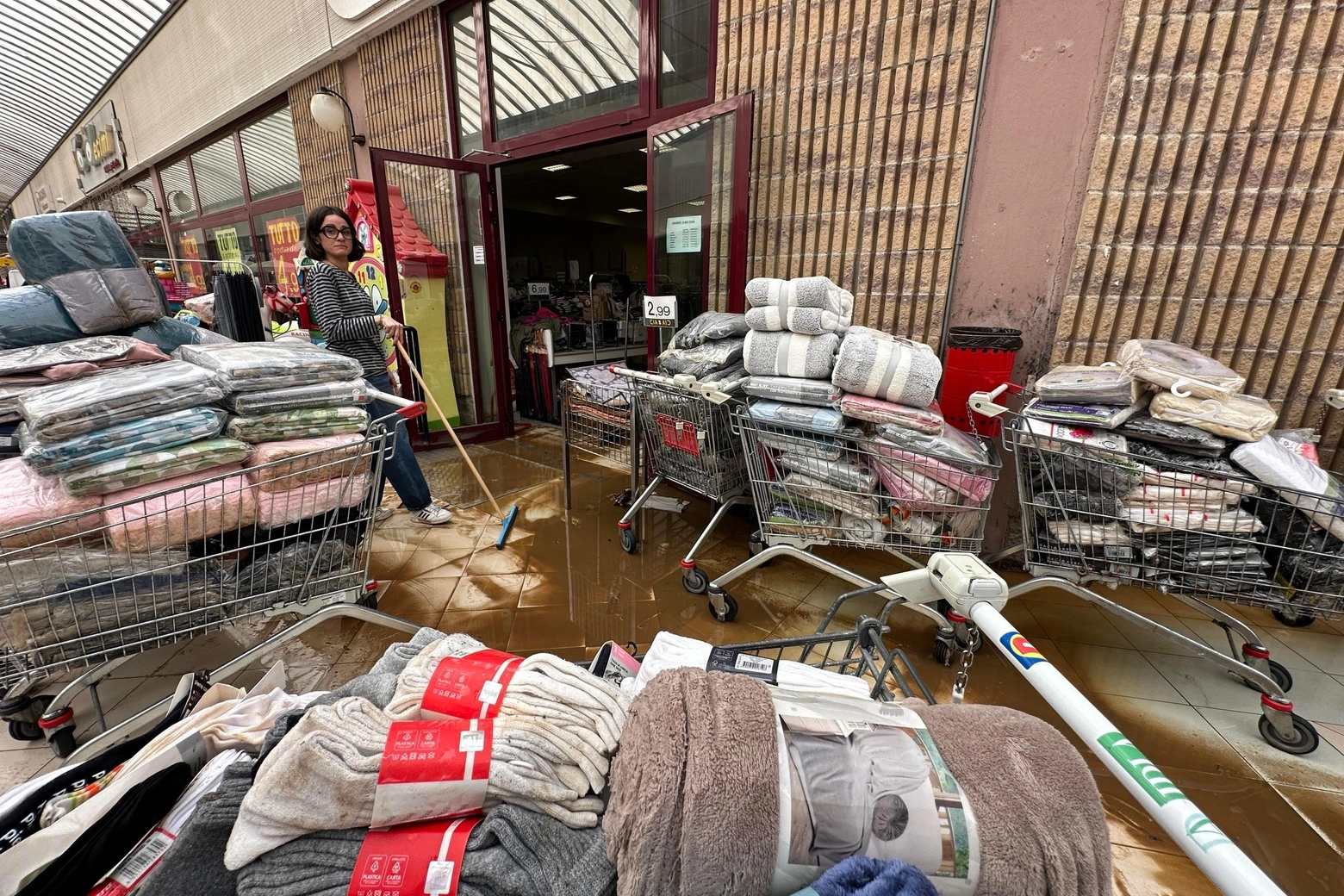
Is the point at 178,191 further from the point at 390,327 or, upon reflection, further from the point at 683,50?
the point at 683,50

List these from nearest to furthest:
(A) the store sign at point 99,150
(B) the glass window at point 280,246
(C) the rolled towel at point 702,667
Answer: (C) the rolled towel at point 702,667, (B) the glass window at point 280,246, (A) the store sign at point 99,150

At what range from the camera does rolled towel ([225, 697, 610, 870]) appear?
0.70 m

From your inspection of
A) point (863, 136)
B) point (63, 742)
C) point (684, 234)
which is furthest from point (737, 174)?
point (63, 742)

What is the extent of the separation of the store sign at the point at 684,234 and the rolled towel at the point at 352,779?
321 cm

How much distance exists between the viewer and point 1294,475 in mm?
1686

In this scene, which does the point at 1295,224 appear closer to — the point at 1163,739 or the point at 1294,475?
the point at 1294,475

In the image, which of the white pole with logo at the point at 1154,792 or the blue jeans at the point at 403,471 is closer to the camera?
the white pole with logo at the point at 1154,792

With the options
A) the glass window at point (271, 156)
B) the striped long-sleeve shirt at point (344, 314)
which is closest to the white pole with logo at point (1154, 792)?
the striped long-sleeve shirt at point (344, 314)

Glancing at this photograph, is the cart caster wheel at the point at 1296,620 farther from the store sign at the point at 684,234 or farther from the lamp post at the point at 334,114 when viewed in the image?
the lamp post at the point at 334,114

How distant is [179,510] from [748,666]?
1614mm

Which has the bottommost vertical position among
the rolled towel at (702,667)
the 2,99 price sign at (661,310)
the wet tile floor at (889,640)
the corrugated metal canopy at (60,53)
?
the wet tile floor at (889,640)

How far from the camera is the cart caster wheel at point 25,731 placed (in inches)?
68.3

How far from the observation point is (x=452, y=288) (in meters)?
5.10

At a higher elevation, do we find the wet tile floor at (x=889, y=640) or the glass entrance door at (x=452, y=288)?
the glass entrance door at (x=452, y=288)
